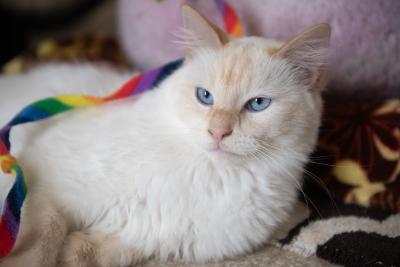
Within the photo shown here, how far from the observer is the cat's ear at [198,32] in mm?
1070

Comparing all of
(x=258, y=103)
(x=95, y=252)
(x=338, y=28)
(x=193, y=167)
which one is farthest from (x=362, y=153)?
(x=95, y=252)

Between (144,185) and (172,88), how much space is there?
0.97 ft

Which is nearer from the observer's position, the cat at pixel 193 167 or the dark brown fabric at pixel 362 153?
the cat at pixel 193 167

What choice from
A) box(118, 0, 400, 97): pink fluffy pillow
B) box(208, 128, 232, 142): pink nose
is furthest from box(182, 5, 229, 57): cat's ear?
box(118, 0, 400, 97): pink fluffy pillow

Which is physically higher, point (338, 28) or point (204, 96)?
point (338, 28)

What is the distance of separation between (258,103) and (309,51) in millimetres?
197

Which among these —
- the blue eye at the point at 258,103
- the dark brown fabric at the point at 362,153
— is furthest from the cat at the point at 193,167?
the dark brown fabric at the point at 362,153

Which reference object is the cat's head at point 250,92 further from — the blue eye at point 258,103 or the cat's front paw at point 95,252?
the cat's front paw at point 95,252

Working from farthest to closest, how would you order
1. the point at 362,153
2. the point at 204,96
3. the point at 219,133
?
the point at 362,153 < the point at 204,96 < the point at 219,133

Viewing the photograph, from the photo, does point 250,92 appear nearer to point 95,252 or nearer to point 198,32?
point 198,32

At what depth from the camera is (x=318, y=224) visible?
1270 millimetres

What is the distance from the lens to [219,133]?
3.23 feet

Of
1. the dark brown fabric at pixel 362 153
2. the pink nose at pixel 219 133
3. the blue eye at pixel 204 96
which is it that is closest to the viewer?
the pink nose at pixel 219 133

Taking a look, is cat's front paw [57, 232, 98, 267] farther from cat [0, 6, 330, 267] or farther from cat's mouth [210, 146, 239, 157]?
cat's mouth [210, 146, 239, 157]
